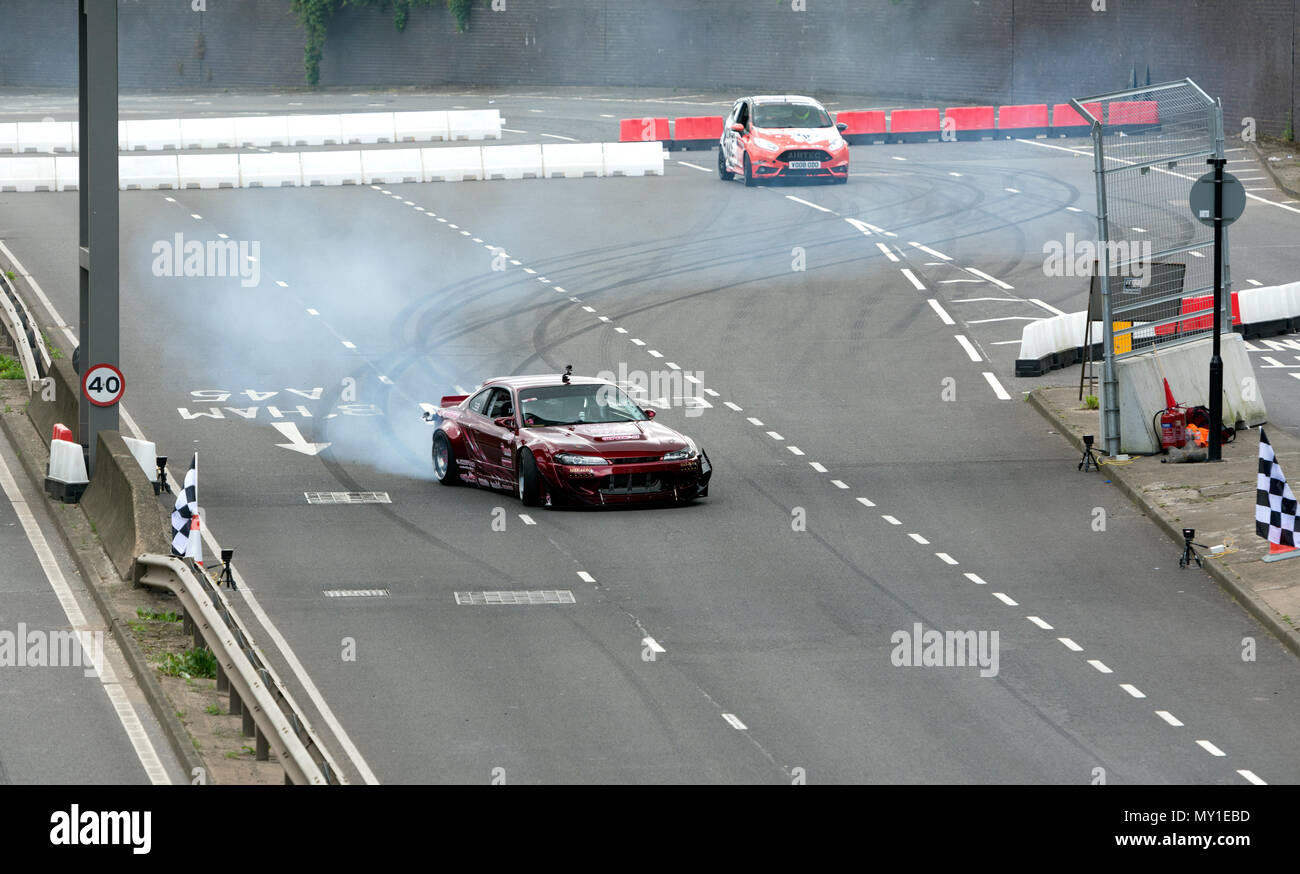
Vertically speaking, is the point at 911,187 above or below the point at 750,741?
above

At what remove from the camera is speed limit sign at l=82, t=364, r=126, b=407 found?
22.8 m

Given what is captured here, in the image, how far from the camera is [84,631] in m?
17.7

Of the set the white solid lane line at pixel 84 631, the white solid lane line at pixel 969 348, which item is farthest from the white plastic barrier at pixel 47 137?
the white solid lane line at pixel 84 631

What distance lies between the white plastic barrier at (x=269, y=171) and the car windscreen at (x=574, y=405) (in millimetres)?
24664

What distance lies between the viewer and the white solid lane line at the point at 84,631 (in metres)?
14.3

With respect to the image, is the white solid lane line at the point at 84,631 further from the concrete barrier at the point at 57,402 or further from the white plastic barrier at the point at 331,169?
the white plastic barrier at the point at 331,169

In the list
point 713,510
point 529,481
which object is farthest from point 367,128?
point 713,510

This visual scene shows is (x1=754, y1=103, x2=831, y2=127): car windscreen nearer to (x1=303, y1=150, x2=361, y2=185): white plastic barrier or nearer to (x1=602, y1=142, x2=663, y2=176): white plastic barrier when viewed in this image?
(x1=602, y1=142, x2=663, y2=176): white plastic barrier

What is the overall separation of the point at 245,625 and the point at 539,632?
2530mm

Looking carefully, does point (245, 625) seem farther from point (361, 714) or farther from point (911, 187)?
point (911, 187)

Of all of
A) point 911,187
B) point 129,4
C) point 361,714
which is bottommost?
point 361,714

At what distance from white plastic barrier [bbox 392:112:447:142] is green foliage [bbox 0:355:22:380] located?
27.3 m
